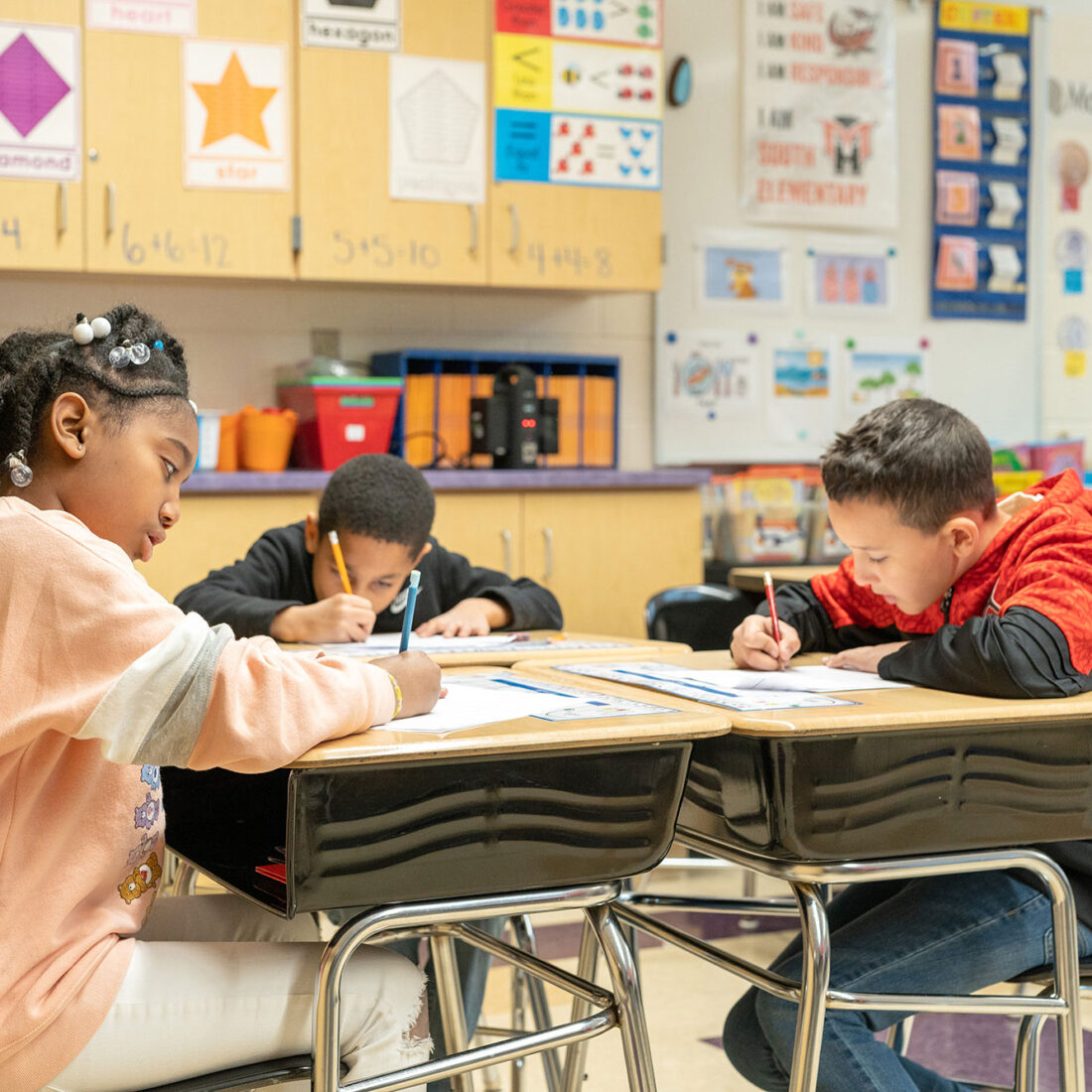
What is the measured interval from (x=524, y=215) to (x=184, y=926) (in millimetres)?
2852

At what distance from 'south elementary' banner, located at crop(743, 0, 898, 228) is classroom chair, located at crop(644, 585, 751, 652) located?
2.25 metres

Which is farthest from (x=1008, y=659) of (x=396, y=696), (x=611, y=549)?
(x=611, y=549)

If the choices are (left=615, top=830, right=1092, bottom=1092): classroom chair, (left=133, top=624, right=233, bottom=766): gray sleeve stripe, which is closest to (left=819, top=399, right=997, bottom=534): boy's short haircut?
(left=615, top=830, right=1092, bottom=1092): classroom chair

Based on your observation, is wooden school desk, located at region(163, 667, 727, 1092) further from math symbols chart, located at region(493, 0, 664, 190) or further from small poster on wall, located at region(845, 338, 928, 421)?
small poster on wall, located at region(845, 338, 928, 421)

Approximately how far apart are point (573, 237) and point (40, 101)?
1.45 meters

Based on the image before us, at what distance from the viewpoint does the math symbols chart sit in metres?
3.96

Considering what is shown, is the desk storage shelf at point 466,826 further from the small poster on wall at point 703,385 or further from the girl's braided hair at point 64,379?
the small poster on wall at point 703,385

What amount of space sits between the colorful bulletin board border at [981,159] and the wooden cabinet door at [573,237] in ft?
4.85

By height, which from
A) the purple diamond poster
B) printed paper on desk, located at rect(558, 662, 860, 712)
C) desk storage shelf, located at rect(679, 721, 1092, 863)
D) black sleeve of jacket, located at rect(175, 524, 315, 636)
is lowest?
desk storage shelf, located at rect(679, 721, 1092, 863)

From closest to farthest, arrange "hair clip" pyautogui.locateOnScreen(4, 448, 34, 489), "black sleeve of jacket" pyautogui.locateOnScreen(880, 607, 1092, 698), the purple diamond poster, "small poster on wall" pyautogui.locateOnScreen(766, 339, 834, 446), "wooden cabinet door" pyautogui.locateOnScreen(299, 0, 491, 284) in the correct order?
"hair clip" pyautogui.locateOnScreen(4, 448, 34, 489)
"black sleeve of jacket" pyautogui.locateOnScreen(880, 607, 1092, 698)
the purple diamond poster
"wooden cabinet door" pyautogui.locateOnScreen(299, 0, 491, 284)
"small poster on wall" pyautogui.locateOnScreen(766, 339, 834, 446)

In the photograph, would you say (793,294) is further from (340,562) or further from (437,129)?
(340,562)

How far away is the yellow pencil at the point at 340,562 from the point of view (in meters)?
2.14

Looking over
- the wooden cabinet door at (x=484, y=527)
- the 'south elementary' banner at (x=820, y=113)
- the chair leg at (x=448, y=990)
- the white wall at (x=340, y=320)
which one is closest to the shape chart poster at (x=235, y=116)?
the white wall at (x=340, y=320)

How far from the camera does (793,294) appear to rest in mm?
4867
